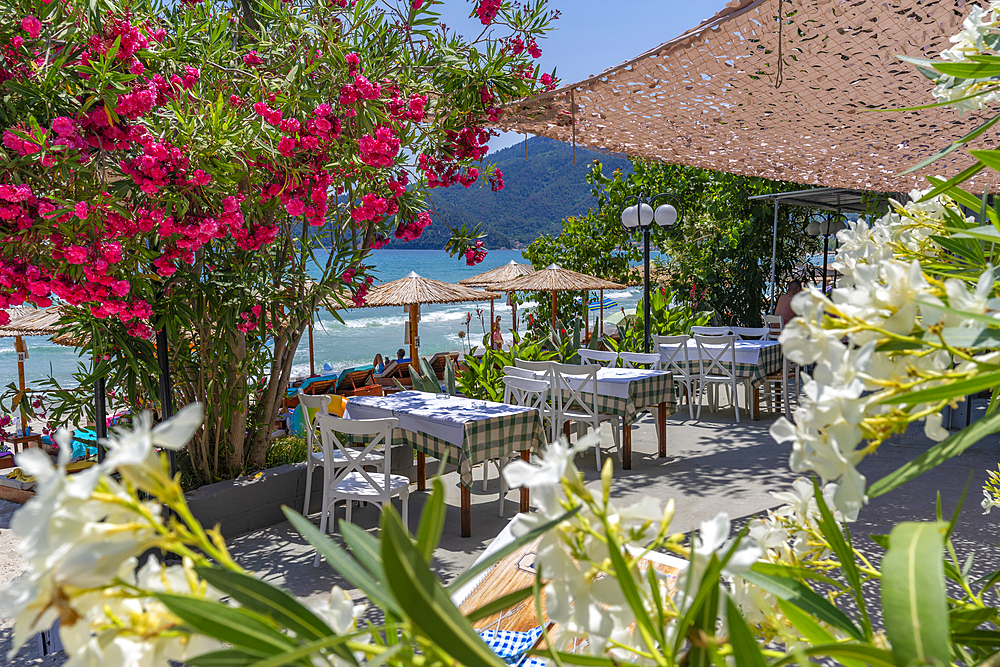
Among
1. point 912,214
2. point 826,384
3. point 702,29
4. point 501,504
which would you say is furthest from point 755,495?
point 826,384

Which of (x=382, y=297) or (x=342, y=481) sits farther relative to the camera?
(x=382, y=297)

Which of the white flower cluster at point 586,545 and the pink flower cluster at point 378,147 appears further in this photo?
the pink flower cluster at point 378,147

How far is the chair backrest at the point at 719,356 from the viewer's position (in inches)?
272

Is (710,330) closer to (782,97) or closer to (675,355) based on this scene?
(675,355)

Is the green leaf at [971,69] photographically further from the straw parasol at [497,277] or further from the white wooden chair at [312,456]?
the straw parasol at [497,277]

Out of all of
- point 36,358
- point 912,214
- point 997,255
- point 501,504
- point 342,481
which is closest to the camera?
point 997,255

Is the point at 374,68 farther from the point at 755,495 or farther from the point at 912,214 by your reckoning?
the point at 755,495

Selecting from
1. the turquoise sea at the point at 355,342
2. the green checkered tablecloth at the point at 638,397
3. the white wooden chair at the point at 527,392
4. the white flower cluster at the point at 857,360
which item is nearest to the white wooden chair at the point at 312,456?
the white wooden chair at the point at 527,392

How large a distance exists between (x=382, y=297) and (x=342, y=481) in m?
5.20

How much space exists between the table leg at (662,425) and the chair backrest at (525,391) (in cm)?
95

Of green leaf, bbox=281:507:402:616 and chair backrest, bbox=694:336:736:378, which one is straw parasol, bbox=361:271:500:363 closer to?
chair backrest, bbox=694:336:736:378

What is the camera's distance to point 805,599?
50cm

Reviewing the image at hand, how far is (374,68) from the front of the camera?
144 inches

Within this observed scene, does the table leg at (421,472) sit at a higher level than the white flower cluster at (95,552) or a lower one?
lower
